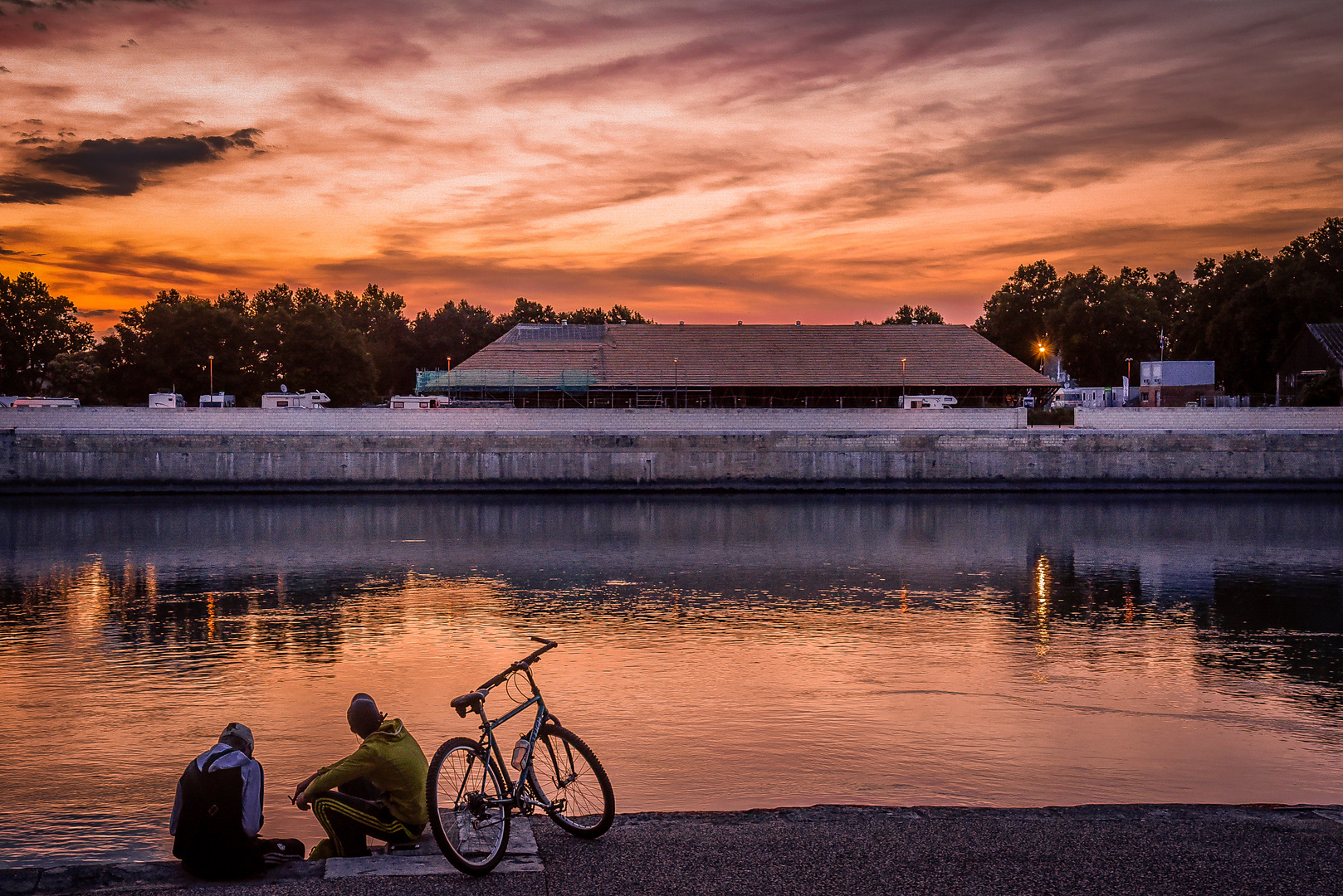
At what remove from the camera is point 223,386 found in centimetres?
9381

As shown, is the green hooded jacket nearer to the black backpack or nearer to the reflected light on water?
the black backpack

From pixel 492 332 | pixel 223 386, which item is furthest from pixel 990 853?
pixel 492 332

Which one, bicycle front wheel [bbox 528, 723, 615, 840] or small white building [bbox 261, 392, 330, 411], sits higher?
small white building [bbox 261, 392, 330, 411]

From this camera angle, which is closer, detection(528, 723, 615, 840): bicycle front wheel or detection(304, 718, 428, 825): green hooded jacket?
detection(304, 718, 428, 825): green hooded jacket

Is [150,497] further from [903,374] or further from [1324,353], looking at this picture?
[1324,353]

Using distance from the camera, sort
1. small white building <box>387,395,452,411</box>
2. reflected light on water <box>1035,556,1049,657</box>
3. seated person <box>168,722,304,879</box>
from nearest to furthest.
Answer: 1. seated person <box>168,722,304,879</box>
2. reflected light on water <box>1035,556,1049,657</box>
3. small white building <box>387,395,452,411</box>

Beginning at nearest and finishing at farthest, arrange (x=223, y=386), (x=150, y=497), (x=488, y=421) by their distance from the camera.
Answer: (x=150, y=497)
(x=488, y=421)
(x=223, y=386)

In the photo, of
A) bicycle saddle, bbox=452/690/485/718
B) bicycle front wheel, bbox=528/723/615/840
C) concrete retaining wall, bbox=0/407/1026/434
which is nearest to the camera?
bicycle saddle, bbox=452/690/485/718

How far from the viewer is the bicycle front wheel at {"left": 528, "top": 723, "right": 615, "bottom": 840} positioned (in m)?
7.89

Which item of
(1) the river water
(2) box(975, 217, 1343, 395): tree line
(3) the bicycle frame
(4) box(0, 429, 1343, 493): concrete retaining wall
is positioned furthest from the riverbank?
(2) box(975, 217, 1343, 395): tree line

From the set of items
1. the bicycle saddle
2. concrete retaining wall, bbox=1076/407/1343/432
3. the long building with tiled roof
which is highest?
the long building with tiled roof

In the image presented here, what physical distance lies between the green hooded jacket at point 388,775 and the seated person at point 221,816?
0.43 metres

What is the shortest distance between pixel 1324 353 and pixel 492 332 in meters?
85.8

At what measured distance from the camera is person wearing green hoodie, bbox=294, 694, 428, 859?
7.66 m
